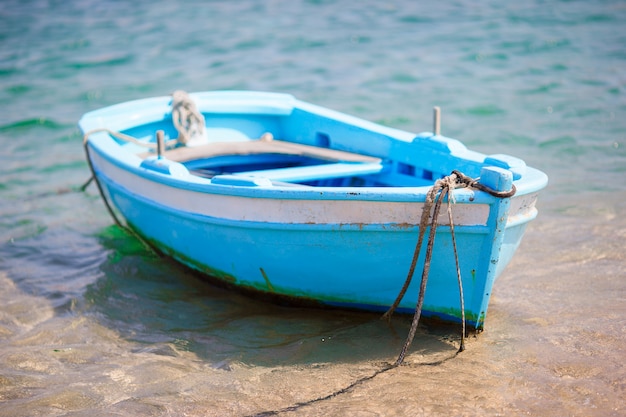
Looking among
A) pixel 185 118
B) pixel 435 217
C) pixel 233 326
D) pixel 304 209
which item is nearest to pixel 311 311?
pixel 233 326

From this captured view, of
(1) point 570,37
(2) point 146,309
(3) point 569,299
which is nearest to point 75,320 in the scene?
(2) point 146,309

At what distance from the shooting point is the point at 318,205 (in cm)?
430

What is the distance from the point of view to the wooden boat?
4176 mm

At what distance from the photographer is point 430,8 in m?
15.2

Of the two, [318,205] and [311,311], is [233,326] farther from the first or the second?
[318,205]

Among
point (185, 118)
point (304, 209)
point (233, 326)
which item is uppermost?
point (185, 118)

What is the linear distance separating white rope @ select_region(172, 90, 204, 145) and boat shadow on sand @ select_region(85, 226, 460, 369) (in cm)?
120

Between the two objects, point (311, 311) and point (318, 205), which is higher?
point (318, 205)

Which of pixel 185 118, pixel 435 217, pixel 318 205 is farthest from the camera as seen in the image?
pixel 185 118

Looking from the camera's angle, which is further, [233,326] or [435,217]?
[233,326]

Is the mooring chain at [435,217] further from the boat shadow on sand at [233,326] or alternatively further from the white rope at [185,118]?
the white rope at [185,118]

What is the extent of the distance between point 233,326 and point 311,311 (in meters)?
0.52

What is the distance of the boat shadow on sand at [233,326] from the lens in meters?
4.46

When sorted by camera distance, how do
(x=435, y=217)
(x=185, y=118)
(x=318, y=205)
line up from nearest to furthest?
1. (x=435, y=217)
2. (x=318, y=205)
3. (x=185, y=118)
